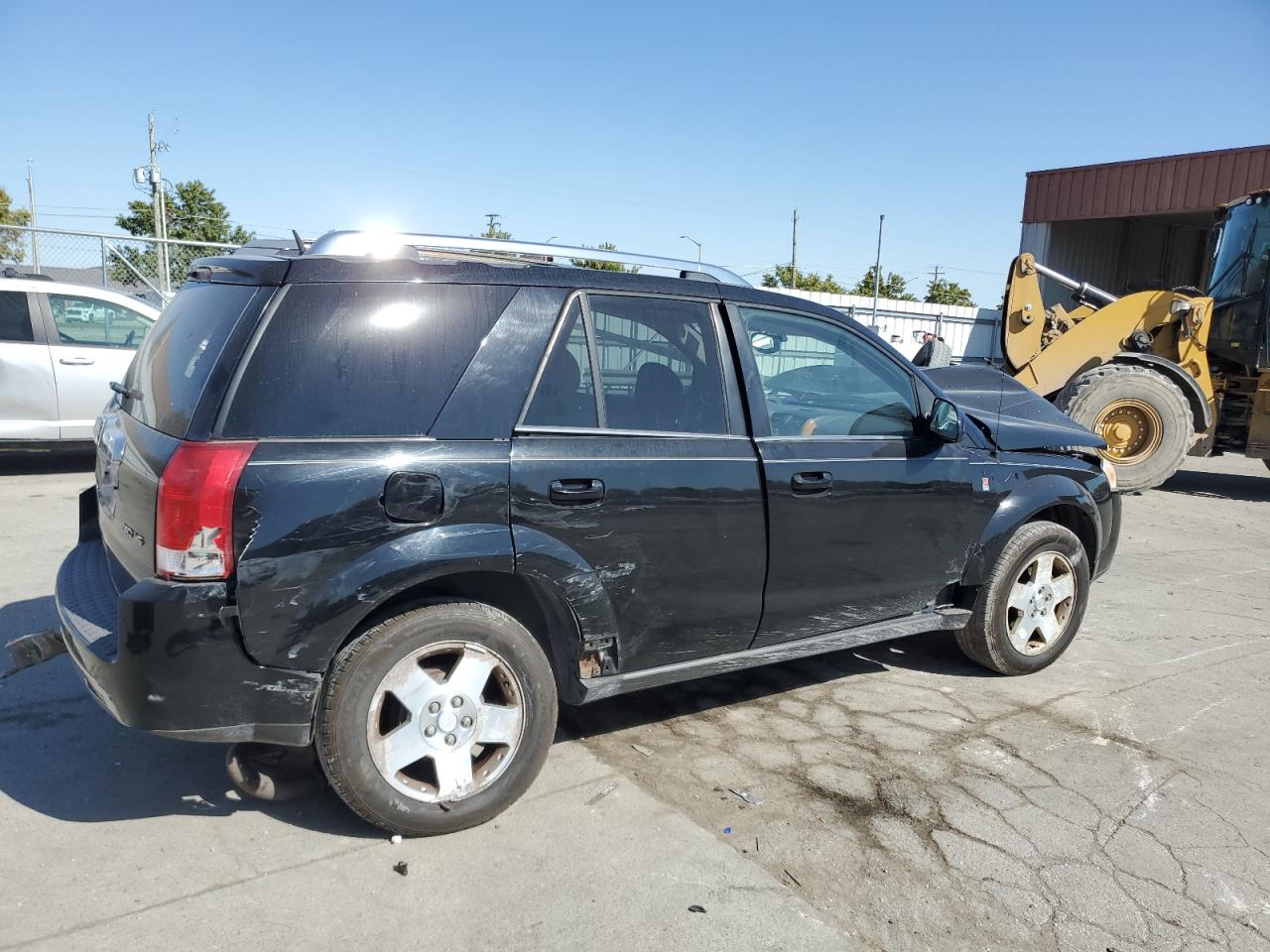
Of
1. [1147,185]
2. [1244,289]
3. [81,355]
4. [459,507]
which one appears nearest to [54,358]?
[81,355]

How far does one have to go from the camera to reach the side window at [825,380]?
3906 millimetres

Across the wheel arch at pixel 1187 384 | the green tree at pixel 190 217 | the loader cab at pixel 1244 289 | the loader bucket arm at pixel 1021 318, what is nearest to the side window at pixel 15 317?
the loader bucket arm at pixel 1021 318

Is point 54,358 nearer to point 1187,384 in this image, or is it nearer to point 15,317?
point 15,317

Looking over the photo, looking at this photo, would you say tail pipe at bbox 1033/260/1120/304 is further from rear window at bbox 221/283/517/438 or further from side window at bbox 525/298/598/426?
rear window at bbox 221/283/517/438

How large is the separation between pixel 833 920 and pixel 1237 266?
11532mm

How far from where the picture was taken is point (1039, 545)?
4695mm

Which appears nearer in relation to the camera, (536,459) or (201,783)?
(536,459)

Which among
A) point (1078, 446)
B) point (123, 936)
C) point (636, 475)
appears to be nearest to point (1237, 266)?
point (1078, 446)

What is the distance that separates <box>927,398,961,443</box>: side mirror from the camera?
166 inches

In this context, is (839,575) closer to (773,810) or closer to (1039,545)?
(773,810)

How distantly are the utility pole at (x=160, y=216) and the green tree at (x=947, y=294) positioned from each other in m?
48.7

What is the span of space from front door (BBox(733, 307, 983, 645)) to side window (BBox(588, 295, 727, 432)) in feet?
0.58

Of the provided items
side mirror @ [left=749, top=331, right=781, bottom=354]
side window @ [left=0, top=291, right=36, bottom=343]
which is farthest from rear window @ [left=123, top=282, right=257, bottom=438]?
side window @ [left=0, top=291, right=36, bottom=343]

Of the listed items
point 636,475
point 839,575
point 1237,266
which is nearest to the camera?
point 636,475
